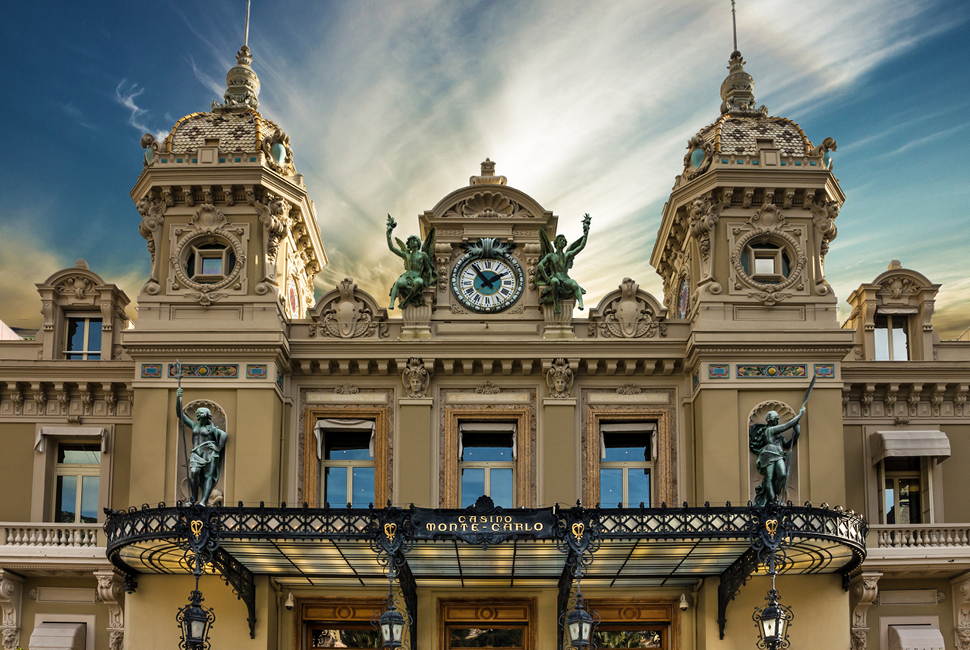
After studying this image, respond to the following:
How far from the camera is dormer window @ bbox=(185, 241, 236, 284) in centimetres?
3089

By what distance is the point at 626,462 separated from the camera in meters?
30.6

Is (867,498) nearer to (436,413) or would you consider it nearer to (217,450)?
(436,413)

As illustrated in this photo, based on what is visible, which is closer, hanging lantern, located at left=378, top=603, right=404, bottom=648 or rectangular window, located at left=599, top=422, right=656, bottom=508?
hanging lantern, located at left=378, top=603, right=404, bottom=648

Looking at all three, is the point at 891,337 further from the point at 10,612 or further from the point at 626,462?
the point at 10,612

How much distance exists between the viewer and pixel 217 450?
28.6 meters

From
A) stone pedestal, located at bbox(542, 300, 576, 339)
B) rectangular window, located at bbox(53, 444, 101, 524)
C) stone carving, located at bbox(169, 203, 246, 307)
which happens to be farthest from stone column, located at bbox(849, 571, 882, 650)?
rectangular window, located at bbox(53, 444, 101, 524)

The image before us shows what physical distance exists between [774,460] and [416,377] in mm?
8750

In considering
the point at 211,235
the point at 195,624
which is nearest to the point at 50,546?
the point at 195,624

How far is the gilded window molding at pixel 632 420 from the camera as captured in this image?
29984mm

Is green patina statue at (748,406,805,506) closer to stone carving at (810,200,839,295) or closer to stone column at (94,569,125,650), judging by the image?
stone carving at (810,200,839,295)

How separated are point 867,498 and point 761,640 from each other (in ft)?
18.2

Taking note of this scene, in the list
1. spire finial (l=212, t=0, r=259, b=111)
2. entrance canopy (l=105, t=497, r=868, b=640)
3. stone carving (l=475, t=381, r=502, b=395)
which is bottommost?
entrance canopy (l=105, t=497, r=868, b=640)

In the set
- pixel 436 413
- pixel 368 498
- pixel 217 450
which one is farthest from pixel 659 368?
pixel 217 450

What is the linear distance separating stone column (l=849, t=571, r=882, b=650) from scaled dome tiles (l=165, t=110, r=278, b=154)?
1833 cm
